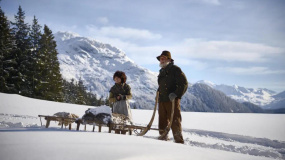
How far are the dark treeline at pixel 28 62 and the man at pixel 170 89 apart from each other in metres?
22.1

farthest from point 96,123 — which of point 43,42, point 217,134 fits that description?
point 43,42

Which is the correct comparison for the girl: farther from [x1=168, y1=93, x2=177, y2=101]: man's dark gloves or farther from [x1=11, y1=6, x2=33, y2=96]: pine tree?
[x1=11, y1=6, x2=33, y2=96]: pine tree

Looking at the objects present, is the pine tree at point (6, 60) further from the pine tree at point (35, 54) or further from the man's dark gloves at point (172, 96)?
the man's dark gloves at point (172, 96)

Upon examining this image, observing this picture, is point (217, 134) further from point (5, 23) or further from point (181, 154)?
point (5, 23)

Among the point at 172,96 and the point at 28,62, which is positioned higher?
the point at 28,62

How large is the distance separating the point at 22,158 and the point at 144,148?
1.65 metres

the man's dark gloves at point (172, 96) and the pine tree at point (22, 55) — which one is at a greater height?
the pine tree at point (22, 55)

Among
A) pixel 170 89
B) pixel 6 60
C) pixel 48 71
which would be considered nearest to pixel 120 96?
pixel 170 89

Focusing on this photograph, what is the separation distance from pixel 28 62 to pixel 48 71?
3.05 m

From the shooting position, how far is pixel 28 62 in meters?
26.9

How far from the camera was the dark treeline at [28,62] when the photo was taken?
2400 centimetres

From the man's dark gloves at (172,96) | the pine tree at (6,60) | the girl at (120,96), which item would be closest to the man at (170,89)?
the man's dark gloves at (172,96)

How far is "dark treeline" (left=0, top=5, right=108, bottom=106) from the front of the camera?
23995 mm

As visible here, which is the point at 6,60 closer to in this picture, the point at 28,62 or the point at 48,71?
the point at 28,62
